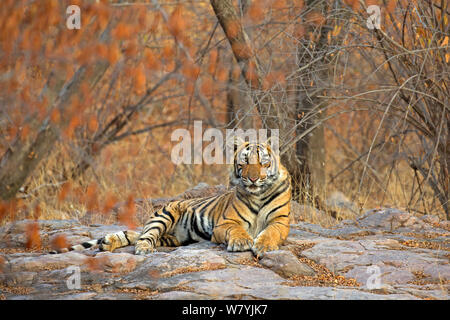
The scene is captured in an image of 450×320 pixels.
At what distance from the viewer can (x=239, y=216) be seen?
5664 mm

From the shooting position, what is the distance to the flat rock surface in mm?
4047

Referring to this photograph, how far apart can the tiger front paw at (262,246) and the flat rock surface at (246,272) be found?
0.07 metres

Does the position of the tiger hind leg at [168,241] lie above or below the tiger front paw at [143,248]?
below

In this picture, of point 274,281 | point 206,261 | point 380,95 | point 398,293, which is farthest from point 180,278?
point 380,95

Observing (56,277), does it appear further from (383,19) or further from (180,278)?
(383,19)

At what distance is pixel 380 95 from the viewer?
31.8 feet

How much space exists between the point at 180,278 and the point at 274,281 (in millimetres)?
685

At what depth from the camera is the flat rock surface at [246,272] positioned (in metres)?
4.05
